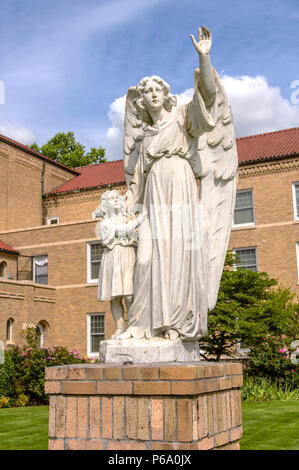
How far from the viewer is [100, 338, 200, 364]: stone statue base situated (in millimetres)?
5160

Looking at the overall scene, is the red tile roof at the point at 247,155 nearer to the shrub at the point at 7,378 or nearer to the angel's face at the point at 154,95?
the shrub at the point at 7,378

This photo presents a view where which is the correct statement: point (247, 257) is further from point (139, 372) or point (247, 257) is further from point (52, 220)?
point (139, 372)

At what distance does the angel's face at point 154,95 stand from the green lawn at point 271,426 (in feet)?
18.4

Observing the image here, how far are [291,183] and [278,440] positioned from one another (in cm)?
2093

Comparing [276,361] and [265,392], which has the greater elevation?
[276,361]

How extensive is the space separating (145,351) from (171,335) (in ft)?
1.06

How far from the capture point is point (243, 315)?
63.5 feet

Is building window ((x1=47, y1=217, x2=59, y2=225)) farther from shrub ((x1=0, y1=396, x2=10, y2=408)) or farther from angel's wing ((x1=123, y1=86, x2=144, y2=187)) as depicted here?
angel's wing ((x1=123, y1=86, x2=144, y2=187))

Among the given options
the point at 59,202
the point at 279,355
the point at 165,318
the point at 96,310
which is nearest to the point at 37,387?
the point at 279,355

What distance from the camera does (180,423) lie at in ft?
14.5

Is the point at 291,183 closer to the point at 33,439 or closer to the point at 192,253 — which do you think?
the point at 33,439

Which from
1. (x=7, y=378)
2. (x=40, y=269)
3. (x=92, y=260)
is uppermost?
(x=92, y=260)

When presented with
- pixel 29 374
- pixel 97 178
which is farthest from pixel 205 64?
pixel 97 178

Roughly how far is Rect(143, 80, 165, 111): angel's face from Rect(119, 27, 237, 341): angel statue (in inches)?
0.4
